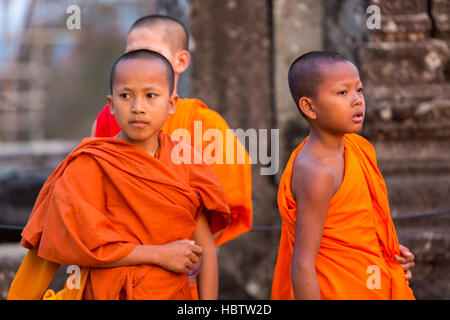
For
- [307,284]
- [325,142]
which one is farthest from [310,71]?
[307,284]

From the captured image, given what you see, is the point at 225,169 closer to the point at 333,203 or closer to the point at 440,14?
the point at 333,203

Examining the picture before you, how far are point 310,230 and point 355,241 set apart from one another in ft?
0.60

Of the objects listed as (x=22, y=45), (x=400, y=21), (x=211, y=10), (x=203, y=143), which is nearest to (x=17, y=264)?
(x=203, y=143)

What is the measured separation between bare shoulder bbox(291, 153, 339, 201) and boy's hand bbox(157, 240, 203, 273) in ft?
1.36

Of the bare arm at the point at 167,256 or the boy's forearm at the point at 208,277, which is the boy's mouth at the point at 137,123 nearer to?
the bare arm at the point at 167,256

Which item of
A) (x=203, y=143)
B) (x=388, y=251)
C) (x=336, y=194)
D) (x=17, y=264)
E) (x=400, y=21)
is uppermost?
(x=400, y=21)

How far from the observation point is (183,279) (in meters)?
2.21

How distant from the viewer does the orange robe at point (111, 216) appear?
2029 mm

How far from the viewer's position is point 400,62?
3.56 m

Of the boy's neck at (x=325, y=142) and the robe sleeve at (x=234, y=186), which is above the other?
the boy's neck at (x=325, y=142)

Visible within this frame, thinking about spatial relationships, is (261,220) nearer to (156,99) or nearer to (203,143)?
(203,143)

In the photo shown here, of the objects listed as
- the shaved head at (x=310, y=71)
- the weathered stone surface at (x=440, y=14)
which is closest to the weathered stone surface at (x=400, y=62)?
the weathered stone surface at (x=440, y=14)

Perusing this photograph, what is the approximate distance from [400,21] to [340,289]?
1967 mm

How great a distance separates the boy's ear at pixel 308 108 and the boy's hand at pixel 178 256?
24.1 inches
